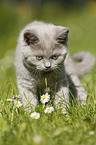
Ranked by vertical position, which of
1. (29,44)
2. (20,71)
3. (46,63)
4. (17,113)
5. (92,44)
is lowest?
(92,44)

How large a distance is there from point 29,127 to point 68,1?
10.4 metres

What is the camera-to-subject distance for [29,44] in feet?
7.47

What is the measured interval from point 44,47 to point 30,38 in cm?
16

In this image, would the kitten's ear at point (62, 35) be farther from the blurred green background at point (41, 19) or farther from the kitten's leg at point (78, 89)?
the blurred green background at point (41, 19)

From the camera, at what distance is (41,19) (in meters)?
7.30

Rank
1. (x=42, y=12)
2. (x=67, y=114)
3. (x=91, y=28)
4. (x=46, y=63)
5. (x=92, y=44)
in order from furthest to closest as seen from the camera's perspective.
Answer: (x=42, y=12) < (x=91, y=28) < (x=92, y=44) < (x=46, y=63) < (x=67, y=114)

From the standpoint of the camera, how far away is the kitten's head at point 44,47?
7.21 ft

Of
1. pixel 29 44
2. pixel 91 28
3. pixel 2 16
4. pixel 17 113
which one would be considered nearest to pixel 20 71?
pixel 29 44

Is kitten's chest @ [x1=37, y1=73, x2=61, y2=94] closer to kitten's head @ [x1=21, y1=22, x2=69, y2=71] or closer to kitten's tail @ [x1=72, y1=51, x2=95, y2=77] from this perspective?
kitten's head @ [x1=21, y1=22, x2=69, y2=71]

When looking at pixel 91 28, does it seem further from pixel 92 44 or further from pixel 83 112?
pixel 83 112

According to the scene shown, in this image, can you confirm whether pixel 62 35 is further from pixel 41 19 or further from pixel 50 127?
pixel 41 19

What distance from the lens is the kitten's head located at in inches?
86.5

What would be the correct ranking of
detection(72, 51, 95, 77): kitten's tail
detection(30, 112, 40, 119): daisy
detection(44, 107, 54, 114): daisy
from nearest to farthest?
detection(30, 112, 40, 119): daisy
detection(44, 107, 54, 114): daisy
detection(72, 51, 95, 77): kitten's tail

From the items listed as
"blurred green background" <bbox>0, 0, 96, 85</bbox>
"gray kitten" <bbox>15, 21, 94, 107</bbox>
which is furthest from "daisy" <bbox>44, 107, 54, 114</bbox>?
"blurred green background" <bbox>0, 0, 96, 85</bbox>
